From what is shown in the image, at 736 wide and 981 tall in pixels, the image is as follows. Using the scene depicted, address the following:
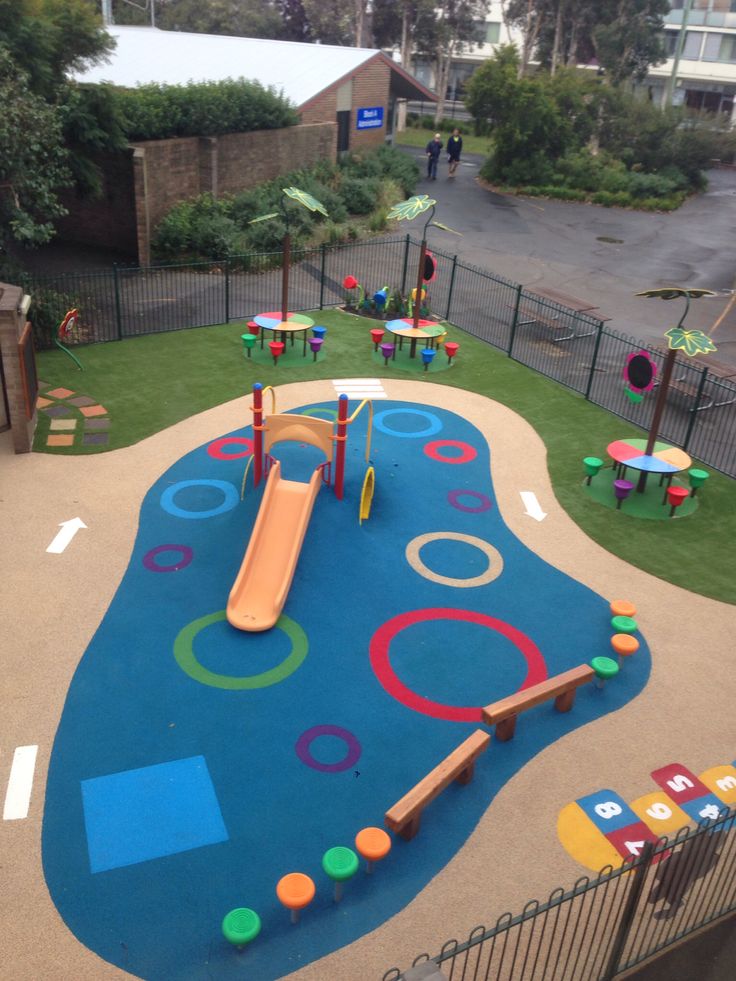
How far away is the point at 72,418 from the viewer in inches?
645

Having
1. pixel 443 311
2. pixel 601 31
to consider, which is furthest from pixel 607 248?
pixel 601 31

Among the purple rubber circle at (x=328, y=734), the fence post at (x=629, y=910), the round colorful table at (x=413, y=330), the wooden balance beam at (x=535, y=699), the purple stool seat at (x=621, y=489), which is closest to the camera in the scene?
the fence post at (x=629, y=910)

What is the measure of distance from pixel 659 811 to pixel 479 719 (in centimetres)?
216

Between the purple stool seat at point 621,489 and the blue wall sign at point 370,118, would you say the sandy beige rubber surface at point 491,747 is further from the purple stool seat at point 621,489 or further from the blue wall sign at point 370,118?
the blue wall sign at point 370,118

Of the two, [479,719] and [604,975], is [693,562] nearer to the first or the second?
[479,719]

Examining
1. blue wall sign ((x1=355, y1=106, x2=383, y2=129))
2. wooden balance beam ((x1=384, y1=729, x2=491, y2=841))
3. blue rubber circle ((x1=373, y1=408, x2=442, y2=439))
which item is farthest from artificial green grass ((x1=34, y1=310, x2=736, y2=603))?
blue wall sign ((x1=355, y1=106, x2=383, y2=129))

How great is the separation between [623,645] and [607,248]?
945 inches

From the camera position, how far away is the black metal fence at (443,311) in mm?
18266

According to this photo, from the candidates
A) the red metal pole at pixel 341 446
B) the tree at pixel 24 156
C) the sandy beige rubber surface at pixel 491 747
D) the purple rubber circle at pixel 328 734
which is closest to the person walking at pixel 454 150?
the tree at pixel 24 156

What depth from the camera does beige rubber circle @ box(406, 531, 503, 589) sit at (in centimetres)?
1254

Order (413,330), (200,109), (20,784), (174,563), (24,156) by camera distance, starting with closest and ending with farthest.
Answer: (20,784) → (174,563) → (24,156) → (413,330) → (200,109)

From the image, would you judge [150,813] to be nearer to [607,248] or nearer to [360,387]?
[360,387]

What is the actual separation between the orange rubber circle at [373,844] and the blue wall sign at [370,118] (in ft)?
116

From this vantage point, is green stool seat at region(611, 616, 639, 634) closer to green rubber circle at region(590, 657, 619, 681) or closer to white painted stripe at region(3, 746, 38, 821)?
green rubber circle at region(590, 657, 619, 681)
